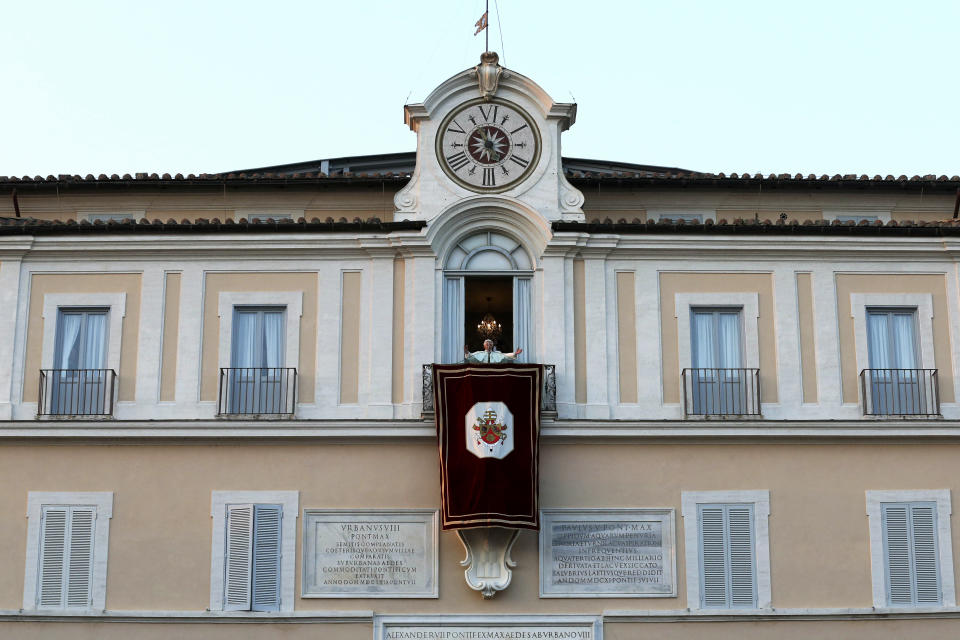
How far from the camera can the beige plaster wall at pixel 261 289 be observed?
1105 inches

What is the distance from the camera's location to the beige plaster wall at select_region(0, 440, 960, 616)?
88.6ft

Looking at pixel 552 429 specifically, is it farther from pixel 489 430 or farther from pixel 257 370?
pixel 257 370

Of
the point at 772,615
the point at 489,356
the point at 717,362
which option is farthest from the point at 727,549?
the point at 489,356

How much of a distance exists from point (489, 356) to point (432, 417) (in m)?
1.48

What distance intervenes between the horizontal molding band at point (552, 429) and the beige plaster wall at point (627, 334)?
30.6 inches

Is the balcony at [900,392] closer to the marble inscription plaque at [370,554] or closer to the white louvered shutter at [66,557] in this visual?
the marble inscription plaque at [370,554]

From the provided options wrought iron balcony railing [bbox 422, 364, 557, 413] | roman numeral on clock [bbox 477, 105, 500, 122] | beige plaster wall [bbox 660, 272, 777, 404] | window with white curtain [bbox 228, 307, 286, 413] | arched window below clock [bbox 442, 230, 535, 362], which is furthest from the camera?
roman numeral on clock [bbox 477, 105, 500, 122]

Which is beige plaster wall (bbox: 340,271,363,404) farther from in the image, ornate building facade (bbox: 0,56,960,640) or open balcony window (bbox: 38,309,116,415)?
open balcony window (bbox: 38,309,116,415)

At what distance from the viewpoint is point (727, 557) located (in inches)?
1065

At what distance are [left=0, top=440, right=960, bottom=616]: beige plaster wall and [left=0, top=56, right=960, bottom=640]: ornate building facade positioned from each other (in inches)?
1.7

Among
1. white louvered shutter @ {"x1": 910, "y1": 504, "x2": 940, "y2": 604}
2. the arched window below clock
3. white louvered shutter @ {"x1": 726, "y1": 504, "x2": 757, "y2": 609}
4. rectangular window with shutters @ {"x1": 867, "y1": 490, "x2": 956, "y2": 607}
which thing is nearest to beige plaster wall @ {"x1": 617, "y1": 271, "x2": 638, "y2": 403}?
the arched window below clock

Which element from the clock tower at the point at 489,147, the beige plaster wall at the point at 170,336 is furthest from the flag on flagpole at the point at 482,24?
the beige plaster wall at the point at 170,336

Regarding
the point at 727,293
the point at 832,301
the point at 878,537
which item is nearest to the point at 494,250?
the point at 727,293

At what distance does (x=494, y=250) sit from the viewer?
1135 inches
